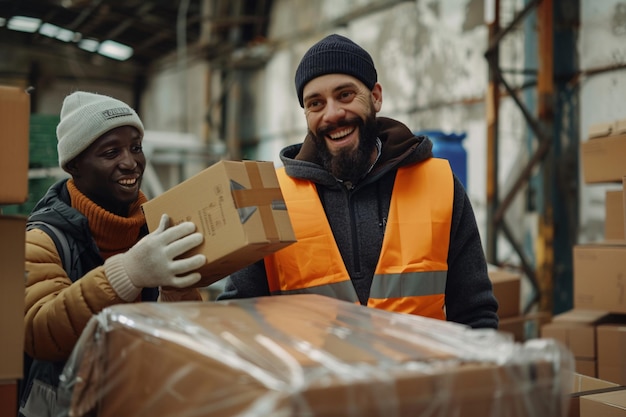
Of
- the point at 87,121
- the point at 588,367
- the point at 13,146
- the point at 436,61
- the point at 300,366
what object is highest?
the point at 436,61

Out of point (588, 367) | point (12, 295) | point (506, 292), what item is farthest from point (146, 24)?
point (12, 295)

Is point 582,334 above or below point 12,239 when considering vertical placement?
below

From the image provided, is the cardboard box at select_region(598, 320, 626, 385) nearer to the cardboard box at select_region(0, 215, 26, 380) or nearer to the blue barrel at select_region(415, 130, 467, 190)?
the blue barrel at select_region(415, 130, 467, 190)

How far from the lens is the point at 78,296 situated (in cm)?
179

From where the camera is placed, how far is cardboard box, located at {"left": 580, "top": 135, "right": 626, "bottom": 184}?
3514mm

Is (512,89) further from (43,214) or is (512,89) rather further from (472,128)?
(43,214)

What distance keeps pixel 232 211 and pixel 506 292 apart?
126 inches

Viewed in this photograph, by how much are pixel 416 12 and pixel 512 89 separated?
184cm

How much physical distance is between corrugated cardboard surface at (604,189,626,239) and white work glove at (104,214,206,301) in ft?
9.13

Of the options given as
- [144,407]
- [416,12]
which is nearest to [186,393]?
[144,407]

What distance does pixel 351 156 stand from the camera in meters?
2.24

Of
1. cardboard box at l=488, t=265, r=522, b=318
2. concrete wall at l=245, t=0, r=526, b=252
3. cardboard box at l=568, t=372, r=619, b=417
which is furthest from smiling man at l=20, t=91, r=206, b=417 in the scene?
concrete wall at l=245, t=0, r=526, b=252

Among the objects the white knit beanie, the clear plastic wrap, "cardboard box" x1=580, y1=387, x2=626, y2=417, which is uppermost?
the white knit beanie

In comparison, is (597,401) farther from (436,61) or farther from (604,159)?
(436,61)
